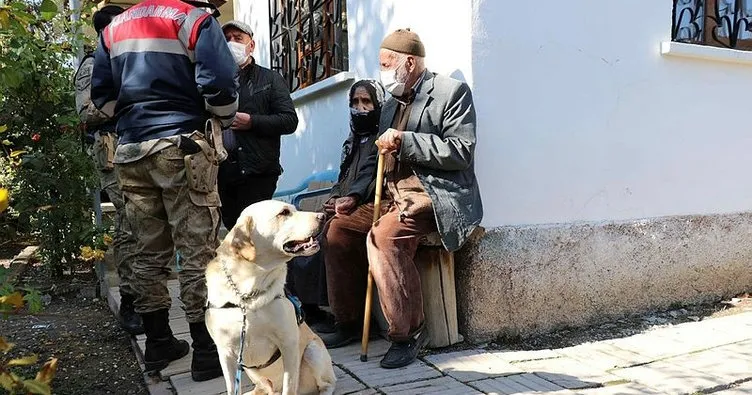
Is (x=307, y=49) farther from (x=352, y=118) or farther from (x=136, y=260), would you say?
(x=136, y=260)

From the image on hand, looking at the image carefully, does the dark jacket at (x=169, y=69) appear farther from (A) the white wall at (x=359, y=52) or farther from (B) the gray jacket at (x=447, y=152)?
(A) the white wall at (x=359, y=52)

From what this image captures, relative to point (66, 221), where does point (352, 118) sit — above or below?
above

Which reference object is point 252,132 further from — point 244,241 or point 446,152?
point 244,241

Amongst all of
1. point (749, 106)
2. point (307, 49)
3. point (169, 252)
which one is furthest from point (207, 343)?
point (749, 106)

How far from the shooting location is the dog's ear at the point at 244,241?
8.09 feet

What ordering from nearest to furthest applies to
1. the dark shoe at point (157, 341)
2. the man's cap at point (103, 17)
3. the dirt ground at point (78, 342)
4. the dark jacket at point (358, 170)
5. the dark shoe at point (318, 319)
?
the dark shoe at point (157, 341) < the dirt ground at point (78, 342) < the dark jacket at point (358, 170) < the dark shoe at point (318, 319) < the man's cap at point (103, 17)

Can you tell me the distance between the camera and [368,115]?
3.85m

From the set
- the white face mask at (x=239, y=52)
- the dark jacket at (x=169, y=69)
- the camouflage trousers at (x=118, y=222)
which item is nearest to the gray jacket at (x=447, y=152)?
the dark jacket at (x=169, y=69)

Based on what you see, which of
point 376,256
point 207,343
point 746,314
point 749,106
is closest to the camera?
point 207,343

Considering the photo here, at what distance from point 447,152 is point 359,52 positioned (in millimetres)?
1743

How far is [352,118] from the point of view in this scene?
3914 millimetres

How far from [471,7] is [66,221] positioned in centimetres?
439

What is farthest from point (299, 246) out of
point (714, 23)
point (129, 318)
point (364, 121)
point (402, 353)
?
point (714, 23)

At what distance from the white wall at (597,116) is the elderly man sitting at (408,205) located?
349 mm
